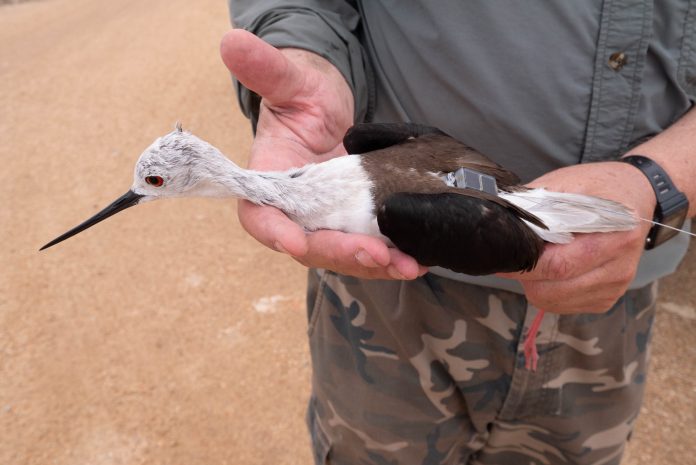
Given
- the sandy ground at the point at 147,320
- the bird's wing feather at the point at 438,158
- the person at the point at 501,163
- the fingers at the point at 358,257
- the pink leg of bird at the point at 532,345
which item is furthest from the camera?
the sandy ground at the point at 147,320

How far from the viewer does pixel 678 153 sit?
2.15 m

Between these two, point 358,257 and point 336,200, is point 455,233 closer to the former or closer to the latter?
point 358,257

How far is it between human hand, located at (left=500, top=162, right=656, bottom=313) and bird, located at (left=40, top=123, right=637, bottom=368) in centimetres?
5

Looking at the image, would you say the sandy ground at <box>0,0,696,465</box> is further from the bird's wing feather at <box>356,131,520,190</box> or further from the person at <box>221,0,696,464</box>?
the bird's wing feather at <box>356,131,520,190</box>

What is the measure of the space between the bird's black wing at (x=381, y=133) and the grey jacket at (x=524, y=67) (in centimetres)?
14

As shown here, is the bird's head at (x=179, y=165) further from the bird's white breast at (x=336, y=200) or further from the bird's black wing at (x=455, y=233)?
the bird's black wing at (x=455, y=233)

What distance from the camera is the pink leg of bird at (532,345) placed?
2.37 meters

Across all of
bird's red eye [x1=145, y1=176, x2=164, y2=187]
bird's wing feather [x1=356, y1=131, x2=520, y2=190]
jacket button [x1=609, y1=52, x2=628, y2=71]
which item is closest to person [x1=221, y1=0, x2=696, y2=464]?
jacket button [x1=609, y1=52, x2=628, y2=71]

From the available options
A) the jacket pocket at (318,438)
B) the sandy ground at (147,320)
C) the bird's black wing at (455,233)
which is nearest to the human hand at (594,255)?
the bird's black wing at (455,233)

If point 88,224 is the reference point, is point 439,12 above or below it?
above

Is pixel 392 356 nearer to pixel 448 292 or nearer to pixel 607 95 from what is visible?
pixel 448 292

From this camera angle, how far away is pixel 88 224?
256 cm

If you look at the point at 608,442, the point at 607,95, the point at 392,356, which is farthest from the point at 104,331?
the point at 607,95

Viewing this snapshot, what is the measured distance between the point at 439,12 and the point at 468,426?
179 centimetres
